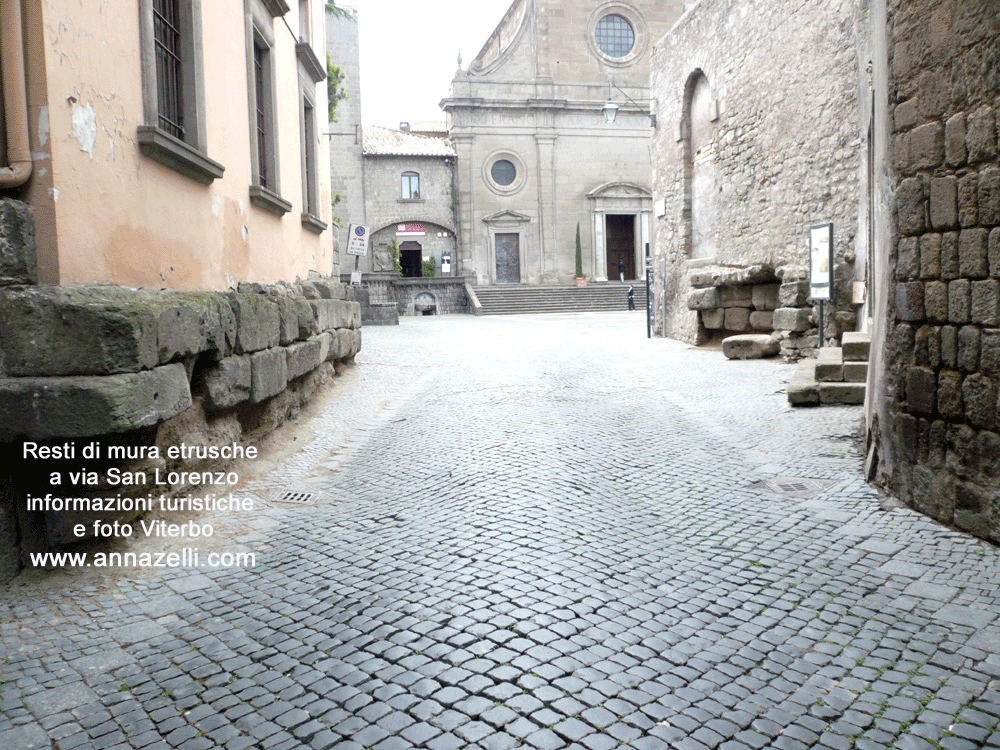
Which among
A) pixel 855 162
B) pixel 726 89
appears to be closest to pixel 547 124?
pixel 726 89

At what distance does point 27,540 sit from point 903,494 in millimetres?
4347

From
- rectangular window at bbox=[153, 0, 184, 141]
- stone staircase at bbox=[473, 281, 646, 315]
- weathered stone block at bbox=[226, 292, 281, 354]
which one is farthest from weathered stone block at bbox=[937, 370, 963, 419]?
stone staircase at bbox=[473, 281, 646, 315]

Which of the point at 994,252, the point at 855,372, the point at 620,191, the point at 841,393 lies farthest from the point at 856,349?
the point at 620,191

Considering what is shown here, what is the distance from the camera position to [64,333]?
3496 millimetres

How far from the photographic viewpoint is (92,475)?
3680 mm

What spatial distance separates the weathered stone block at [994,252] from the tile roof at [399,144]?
35.4 meters

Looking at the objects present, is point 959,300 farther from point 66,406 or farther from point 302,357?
point 302,357

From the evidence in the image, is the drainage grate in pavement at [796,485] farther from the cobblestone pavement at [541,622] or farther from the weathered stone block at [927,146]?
the weathered stone block at [927,146]

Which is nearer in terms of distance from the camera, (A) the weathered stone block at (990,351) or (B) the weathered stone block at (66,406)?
(B) the weathered stone block at (66,406)

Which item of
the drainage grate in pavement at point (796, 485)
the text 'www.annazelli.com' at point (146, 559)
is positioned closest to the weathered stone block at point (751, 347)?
the drainage grate in pavement at point (796, 485)

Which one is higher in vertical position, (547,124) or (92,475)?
(547,124)

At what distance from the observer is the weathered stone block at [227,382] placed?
4992mm

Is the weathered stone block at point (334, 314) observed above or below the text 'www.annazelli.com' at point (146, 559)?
above

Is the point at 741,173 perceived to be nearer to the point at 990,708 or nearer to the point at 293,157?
the point at 293,157
